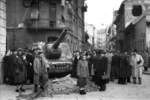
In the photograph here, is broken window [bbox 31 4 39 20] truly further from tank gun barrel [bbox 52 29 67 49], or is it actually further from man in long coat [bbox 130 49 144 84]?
man in long coat [bbox 130 49 144 84]

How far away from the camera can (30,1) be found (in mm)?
23281

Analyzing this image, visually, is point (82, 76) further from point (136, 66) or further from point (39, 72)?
point (136, 66)

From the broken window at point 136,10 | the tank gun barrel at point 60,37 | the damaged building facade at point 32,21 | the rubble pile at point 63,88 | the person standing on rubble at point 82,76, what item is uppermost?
the broken window at point 136,10

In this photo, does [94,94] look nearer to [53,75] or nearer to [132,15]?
[53,75]

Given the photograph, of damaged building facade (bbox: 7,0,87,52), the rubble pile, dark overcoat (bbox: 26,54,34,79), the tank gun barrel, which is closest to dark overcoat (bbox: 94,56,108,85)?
the rubble pile

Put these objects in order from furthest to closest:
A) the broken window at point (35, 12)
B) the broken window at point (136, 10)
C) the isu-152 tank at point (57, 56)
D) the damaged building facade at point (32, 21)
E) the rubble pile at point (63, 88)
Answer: the broken window at point (136, 10) → the damaged building facade at point (32, 21) → the broken window at point (35, 12) → the isu-152 tank at point (57, 56) → the rubble pile at point (63, 88)

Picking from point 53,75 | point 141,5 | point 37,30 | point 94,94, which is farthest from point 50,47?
point 141,5

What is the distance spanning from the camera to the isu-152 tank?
11.1m

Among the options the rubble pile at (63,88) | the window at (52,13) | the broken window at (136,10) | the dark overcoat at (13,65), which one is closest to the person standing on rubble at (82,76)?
the rubble pile at (63,88)

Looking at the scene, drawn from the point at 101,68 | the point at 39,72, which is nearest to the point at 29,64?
the point at 39,72

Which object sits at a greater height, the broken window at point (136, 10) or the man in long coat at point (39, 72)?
the broken window at point (136, 10)

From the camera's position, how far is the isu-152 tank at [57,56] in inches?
437

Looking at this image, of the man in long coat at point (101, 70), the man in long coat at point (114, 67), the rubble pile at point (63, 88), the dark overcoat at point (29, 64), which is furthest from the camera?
the man in long coat at point (114, 67)

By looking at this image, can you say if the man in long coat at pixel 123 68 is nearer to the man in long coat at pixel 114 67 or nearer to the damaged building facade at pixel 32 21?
the man in long coat at pixel 114 67
